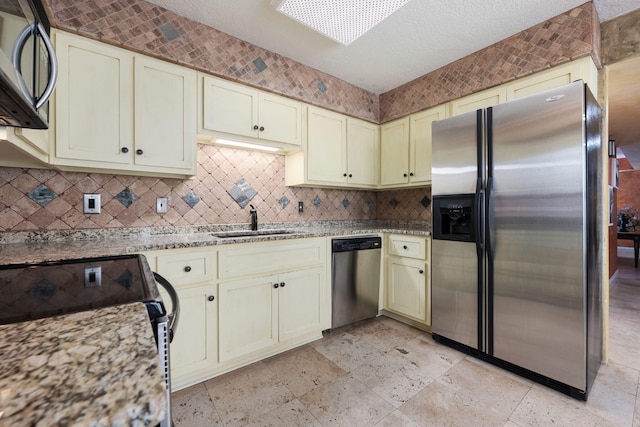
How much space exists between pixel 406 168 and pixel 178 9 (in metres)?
2.35

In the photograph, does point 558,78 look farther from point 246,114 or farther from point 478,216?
point 246,114

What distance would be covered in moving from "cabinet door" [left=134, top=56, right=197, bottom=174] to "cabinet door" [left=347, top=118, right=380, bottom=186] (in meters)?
1.59

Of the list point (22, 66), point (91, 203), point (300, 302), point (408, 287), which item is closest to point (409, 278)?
point (408, 287)

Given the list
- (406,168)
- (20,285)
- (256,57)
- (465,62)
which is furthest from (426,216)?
(20,285)

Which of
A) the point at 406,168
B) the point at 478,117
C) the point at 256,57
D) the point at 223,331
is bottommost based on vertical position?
the point at 223,331

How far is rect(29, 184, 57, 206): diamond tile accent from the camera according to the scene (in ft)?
5.75

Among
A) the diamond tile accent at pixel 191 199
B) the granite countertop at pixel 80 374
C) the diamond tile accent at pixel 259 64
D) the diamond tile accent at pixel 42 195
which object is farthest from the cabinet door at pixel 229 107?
the granite countertop at pixel 80 374

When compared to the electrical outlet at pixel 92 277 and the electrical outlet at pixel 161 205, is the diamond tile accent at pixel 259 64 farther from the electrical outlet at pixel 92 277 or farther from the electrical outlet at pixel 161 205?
the electrical outlet at pixel 92 277

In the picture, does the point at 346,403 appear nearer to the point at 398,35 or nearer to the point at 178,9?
the point at 398,35

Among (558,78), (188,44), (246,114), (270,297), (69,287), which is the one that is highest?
(188,44)

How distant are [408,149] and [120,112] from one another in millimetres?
2496

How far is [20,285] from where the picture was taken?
2.73 feet

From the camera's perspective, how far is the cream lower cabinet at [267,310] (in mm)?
1919

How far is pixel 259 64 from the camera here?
2375 millimetres
